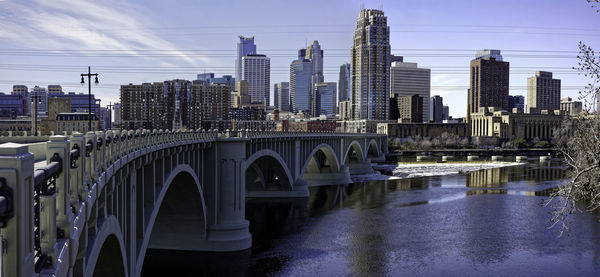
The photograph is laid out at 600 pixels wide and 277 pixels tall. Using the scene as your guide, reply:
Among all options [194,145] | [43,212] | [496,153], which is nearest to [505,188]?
[194,145]

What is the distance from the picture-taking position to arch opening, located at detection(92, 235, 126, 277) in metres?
17.9

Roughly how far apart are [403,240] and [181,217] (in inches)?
686

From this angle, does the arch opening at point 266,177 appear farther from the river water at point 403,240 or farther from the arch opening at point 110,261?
the arch opening at point 110,261

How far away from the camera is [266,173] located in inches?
2672

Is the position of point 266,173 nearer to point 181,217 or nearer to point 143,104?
point 181,217

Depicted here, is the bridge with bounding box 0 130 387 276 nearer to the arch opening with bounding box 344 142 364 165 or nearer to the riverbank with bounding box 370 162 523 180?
the riverbank with bounding box 370 162 523 180

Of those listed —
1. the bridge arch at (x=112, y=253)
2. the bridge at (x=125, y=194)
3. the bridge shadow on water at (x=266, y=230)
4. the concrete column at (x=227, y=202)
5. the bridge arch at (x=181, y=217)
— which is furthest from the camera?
the concrete column at (x=227, y=202)

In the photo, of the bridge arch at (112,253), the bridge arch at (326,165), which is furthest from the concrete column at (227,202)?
the bridge arch at (326,165)

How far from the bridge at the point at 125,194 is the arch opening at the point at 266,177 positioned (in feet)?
0.47

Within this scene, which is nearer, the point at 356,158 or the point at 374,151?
the point at 356,158

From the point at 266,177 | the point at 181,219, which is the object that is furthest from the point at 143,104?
the point at 181,219

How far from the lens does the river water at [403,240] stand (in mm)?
34688

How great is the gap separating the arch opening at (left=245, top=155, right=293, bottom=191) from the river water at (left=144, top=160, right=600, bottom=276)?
2.55 meters

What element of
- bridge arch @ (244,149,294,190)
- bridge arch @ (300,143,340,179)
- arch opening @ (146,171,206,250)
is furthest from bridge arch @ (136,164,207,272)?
bridge arch @ (300,143,340,179)
